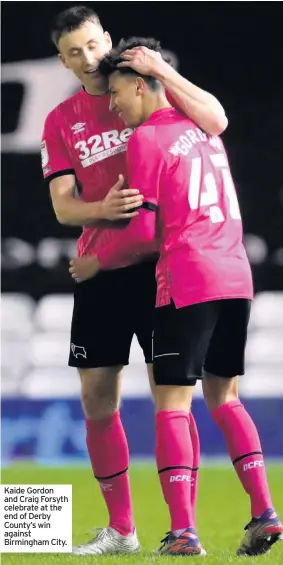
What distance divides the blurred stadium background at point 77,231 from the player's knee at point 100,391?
8.74 feet

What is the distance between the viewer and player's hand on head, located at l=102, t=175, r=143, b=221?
11.0ft

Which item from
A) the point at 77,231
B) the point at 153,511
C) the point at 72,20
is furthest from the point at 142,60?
the point at 77,231

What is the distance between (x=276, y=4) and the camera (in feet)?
21.4

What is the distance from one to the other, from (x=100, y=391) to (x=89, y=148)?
2.52 ft

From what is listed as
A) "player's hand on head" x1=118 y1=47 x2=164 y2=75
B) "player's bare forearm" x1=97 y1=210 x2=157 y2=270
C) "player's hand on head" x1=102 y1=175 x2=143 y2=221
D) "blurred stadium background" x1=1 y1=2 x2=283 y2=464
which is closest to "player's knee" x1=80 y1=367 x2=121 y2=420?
"player's bare forearm" x1=97 y1=210 x2=157 y2=270

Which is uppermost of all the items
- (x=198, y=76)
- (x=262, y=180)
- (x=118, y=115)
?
(x=198, y=76)

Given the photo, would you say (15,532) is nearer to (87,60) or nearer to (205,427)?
(87,60)

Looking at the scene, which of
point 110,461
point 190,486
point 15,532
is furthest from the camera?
point 110,461

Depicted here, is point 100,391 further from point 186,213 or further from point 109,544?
point 186,213

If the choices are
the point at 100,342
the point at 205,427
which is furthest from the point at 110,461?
the point at 205,427

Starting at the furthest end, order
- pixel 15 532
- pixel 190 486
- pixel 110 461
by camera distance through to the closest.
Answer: pixel 110 461
pixel 15 532
pixel 190 486

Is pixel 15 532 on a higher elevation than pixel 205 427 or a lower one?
lower

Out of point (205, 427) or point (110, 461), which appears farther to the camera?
point (205, 427)

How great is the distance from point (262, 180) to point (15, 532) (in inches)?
132
